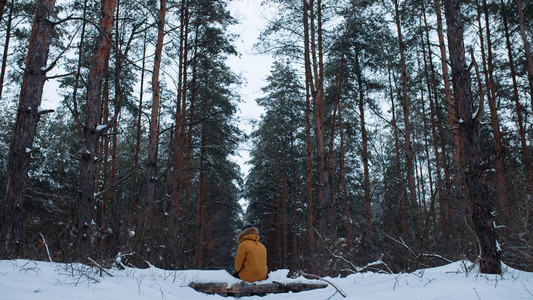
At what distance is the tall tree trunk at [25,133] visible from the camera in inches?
178

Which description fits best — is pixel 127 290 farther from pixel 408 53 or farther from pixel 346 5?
pixel 408 53

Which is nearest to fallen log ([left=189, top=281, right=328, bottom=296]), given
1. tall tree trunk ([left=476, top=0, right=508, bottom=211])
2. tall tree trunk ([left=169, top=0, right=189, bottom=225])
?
tall tree trunk ([left=169, top=0, right=189, bottom=225])

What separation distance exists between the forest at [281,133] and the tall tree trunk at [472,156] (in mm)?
15

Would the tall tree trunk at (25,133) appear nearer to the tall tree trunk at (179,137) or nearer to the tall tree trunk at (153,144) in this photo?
the tall tree trunk at (153,144)

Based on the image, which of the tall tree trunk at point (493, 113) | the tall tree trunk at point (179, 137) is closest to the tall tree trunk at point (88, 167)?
the tall tree trunk at point (179, 137)

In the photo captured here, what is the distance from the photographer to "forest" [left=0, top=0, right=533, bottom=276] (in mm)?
4703

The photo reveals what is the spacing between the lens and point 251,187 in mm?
20859

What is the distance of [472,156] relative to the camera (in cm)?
392

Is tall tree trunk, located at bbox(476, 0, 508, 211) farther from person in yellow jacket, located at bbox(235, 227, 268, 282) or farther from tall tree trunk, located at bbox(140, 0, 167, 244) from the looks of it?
tall tree trunk, located at bbox(140, 0, 167, 244)

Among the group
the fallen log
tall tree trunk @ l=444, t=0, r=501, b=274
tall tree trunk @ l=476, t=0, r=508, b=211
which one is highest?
tall tree trunk @ l=476, t=0, r=508, b=211

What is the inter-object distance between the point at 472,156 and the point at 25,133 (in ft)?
19.8

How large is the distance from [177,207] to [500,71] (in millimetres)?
14331

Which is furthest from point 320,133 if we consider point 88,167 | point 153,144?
point 88,167

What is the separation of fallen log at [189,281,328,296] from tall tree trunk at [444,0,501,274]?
201cm
